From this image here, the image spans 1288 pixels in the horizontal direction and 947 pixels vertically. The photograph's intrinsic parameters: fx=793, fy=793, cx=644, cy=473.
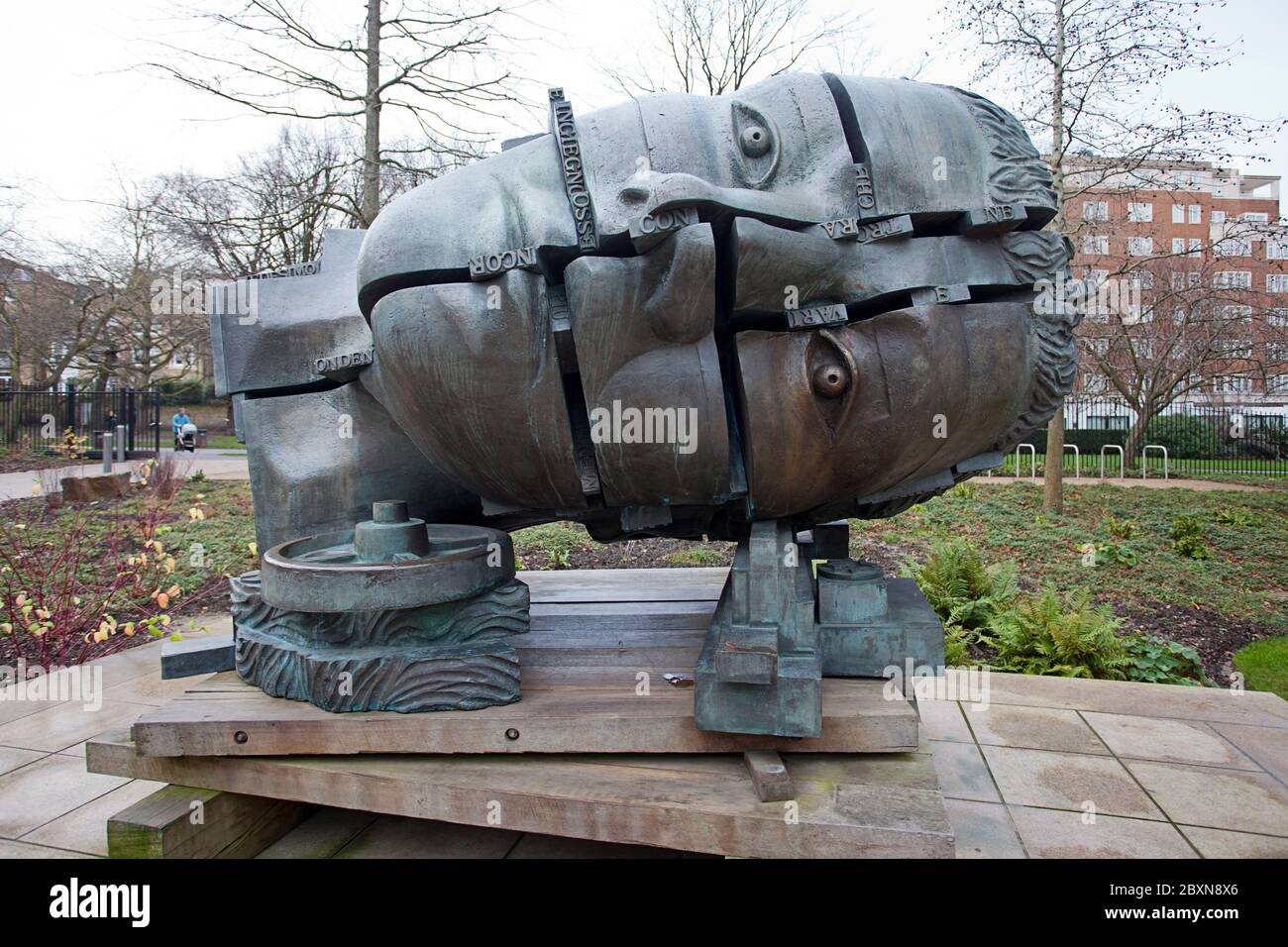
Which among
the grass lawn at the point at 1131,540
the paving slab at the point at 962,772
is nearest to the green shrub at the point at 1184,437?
the grass lawn at the point at 1131,540

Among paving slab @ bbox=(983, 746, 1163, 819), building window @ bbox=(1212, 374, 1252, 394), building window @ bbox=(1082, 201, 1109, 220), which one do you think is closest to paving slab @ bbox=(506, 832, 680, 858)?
paving slab @ bbox=(983, 746, 1163, 819)

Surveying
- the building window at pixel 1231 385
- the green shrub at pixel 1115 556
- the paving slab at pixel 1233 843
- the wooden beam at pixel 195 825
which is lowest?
the paving slab at pixel 1233 843

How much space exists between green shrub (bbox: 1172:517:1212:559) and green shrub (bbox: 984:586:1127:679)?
12.6 feet

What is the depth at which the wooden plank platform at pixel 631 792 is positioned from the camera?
213 centimetres

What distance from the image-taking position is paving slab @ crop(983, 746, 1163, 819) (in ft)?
10.3

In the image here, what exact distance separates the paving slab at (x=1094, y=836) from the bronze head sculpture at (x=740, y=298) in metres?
1.48

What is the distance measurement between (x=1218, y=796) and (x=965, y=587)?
3246mm

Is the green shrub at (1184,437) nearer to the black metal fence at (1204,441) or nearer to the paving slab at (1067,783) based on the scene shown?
the black metal fence at (1204,441)

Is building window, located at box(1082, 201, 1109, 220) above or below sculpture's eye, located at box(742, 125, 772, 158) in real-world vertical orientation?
above

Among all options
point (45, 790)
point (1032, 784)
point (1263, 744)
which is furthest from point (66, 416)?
point (1263, 744)

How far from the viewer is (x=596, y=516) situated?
9.89ft

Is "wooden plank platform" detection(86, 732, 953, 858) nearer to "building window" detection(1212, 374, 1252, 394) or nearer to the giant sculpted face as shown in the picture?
the giant sculpted face

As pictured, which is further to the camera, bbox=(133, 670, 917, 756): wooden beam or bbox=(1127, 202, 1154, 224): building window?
bbox=(1127, 202, 1154, 224): building window

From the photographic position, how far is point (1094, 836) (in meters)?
2.90
